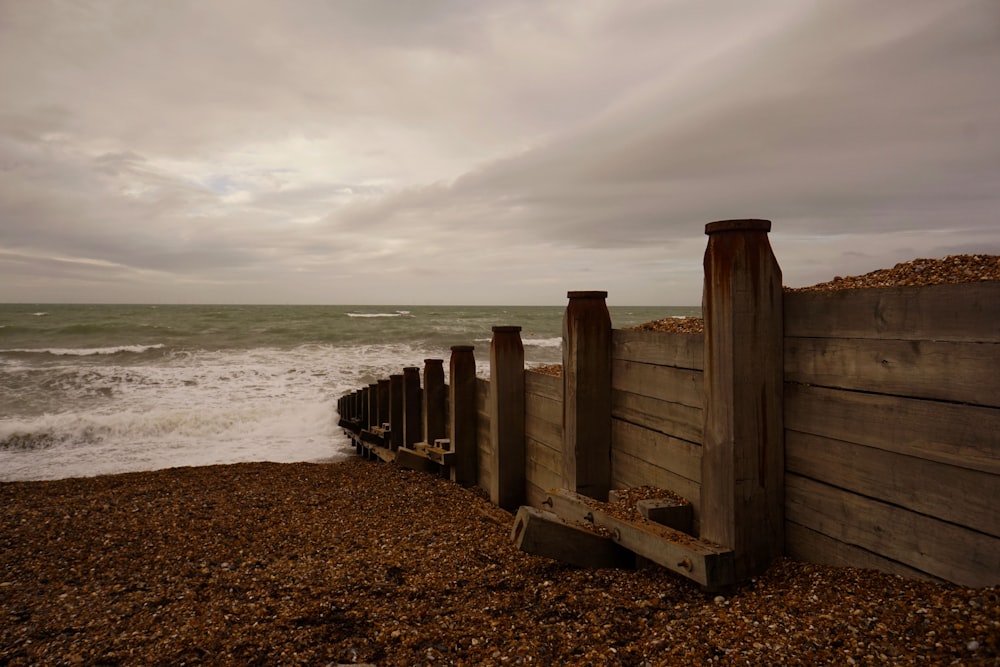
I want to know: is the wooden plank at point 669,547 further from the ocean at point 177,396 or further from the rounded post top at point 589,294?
the ocean at point 177,396

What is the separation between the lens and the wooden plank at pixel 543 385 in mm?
5006

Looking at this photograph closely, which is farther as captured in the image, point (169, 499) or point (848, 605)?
point (169, 499)

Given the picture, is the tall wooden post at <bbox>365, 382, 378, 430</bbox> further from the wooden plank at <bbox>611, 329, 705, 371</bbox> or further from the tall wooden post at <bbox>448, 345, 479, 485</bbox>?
the wooden plank at <bbox>611, 329, 705, 371</bbox>

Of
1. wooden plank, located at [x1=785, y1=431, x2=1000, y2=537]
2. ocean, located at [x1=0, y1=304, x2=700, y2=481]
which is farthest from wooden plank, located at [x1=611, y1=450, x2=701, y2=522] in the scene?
ocean, located at [x1=0, y1=304, x2=700, y2=481]

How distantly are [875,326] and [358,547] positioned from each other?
4.31m

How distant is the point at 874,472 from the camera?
260cm

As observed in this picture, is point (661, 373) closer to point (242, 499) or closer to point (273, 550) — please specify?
point (273, 550)

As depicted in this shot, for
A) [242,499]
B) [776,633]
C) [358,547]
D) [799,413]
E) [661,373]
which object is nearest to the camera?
[776,633]

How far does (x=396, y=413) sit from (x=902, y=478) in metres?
7.89

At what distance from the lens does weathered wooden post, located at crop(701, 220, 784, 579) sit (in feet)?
9.51

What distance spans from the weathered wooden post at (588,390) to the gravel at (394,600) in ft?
2.51

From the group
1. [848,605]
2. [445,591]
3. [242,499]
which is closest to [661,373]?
[848,605]

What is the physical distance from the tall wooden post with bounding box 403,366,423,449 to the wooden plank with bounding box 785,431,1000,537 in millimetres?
6375

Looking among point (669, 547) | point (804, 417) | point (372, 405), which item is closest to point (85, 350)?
point (372, 405)
